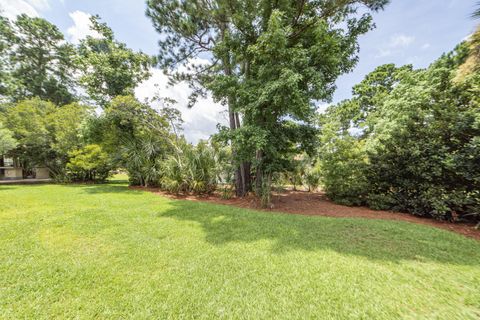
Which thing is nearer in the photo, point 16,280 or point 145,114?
point 16,280

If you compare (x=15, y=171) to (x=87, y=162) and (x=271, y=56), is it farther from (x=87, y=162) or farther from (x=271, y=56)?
(x=271, y=56)

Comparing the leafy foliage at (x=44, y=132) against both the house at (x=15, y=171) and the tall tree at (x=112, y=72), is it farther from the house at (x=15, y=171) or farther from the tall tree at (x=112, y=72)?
the house at (x=15, y=171)

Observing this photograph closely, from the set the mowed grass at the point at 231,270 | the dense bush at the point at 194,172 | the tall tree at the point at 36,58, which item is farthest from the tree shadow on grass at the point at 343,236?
the tall tree at the point at 36,58

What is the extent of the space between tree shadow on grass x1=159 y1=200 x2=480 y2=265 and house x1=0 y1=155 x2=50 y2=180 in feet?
60.6

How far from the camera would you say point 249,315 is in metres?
1.84

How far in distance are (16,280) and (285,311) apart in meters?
3.37

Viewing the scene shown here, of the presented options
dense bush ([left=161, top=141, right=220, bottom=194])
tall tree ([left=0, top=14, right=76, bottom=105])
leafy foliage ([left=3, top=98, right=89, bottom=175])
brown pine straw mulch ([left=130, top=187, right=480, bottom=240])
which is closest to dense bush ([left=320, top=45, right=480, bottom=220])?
brown pine straw mulch ([left=130, top=187, right=480, bottom=240])

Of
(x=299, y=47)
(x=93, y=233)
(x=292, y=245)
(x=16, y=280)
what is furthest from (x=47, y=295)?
(x=299, y=47)

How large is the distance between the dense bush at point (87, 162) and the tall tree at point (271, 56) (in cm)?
813

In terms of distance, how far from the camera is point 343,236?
380 cm

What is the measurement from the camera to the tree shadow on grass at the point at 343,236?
315 cm

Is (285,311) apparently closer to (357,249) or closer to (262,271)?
(262,271)

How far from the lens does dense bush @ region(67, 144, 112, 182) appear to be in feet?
35.5

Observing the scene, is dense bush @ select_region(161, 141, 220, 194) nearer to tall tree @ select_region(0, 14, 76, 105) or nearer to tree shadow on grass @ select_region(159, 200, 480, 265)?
tree shadow on grass @ select_region(159, 200, 480, 265)
